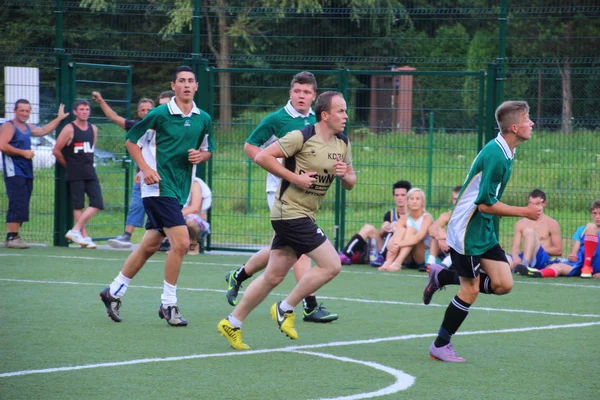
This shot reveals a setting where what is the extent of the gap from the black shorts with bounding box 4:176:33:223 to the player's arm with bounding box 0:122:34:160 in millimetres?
375

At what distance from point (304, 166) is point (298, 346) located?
141 centimetres

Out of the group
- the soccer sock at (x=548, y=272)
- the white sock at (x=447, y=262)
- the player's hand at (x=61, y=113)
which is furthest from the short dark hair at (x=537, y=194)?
the player's hand at (x=61, y=113)

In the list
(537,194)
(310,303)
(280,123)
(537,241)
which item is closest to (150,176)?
(280,123)

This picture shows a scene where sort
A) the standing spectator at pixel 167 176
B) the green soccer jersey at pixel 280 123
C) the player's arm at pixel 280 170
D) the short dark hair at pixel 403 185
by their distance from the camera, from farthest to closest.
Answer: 1. the short dark hair at pixel 403 185
2. the green soccer jersey at pixel 280 123
3. the standing spectator at pixel 167 176
4. the player's arm at pixel 280 170

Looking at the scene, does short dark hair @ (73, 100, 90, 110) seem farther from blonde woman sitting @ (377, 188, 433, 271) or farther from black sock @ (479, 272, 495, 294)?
black sock @ (479, 272, 495, 294)

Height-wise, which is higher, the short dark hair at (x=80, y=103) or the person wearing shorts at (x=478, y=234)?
the short dark hair at (x=80, y=103)

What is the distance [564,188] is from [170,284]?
6910 mm

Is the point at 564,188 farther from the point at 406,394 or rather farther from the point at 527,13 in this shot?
the point at 406,394

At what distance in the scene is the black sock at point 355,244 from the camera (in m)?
13.4

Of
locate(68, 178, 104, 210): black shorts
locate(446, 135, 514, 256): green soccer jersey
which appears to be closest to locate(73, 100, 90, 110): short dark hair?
locate(68, 178, 104, 210): black shorts

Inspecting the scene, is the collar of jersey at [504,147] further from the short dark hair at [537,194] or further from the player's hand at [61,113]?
the player's hand at [61,113]

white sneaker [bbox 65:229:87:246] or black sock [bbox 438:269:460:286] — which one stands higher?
black sock [bbox 438:269:460:286]

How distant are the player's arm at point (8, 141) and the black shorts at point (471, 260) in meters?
8.68

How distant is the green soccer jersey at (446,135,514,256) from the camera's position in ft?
22.5
